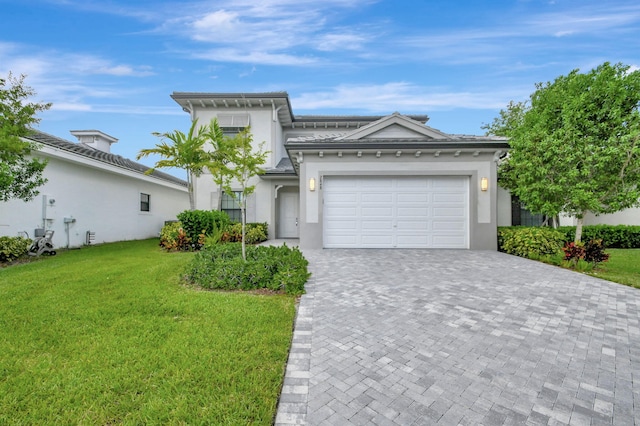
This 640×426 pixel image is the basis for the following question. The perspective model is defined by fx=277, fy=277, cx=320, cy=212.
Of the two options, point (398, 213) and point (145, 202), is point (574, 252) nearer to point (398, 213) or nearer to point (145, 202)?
point (398, 213)

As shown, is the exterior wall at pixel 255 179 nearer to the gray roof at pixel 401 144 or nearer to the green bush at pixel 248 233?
the green bush at pixel 248 233

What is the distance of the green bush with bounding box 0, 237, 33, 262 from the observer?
24.1 feet

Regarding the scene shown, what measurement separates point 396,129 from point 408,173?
1855mm

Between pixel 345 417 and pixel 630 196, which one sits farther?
pixel 630 196

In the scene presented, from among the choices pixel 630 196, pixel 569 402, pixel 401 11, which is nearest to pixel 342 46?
pixel 401 11

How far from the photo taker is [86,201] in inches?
442

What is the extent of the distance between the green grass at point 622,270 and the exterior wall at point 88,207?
633 inches

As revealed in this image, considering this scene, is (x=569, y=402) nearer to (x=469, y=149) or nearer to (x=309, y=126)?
(x=469, y=149)

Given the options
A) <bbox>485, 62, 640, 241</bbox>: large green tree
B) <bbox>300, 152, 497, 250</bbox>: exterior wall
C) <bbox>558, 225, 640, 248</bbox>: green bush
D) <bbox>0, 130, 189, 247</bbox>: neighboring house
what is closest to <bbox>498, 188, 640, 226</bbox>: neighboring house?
<bbox>558, 225, 640, 248</bbox>: green bush

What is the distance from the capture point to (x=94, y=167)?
11203 mm

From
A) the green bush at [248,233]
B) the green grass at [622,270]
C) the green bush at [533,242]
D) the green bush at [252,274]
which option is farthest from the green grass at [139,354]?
the green bush at [533,242]

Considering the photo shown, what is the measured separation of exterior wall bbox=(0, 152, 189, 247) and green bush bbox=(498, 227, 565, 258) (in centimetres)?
1558

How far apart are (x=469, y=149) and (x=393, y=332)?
318 inches

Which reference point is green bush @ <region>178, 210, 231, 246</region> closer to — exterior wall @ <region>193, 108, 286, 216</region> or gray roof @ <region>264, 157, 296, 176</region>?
exterior wall @ <region>193, 108, 286, 216</region>
